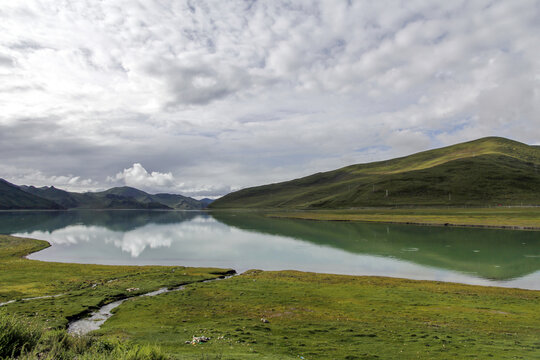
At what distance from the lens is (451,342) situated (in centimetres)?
1988

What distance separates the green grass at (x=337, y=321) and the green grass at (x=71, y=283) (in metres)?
4.83

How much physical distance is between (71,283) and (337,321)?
37.2 metres

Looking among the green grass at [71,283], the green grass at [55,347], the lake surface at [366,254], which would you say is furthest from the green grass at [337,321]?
the lake surface at [366,254]

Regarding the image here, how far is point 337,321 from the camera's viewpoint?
83.5ft

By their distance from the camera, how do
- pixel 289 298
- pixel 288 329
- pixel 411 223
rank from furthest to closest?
pixel 411 223 < pixel 289 298 < pixel 288 329

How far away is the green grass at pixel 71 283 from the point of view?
2862 centimetres

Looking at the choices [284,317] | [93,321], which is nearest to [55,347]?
[93,321]

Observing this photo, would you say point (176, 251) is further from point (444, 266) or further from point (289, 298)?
point (444, 266)

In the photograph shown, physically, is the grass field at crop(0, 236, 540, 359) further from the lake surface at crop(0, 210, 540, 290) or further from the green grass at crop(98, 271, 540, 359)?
the lake surface at crop(0, 210, 540, 290)

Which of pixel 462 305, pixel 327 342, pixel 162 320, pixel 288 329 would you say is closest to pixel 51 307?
pixel 162 320

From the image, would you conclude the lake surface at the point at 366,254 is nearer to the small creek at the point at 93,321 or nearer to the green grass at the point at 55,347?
the small creek at the point at 93,321

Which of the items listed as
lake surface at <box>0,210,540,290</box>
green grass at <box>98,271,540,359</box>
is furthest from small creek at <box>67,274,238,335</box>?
lake surface at <box>0,210,540,290</box>

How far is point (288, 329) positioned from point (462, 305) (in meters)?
19.6

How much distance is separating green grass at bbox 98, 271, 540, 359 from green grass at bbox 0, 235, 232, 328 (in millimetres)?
4833
